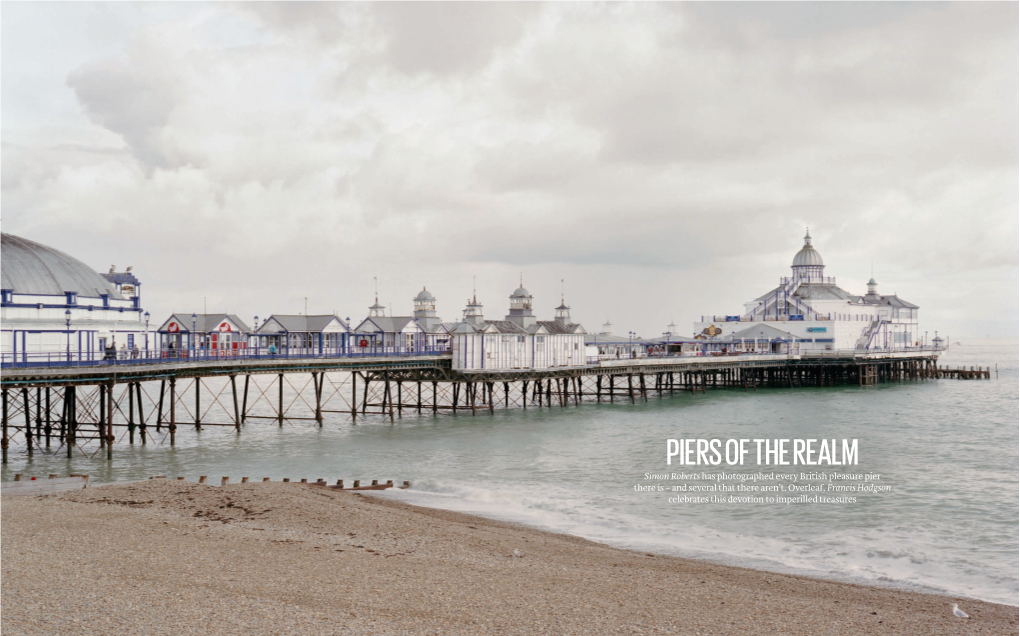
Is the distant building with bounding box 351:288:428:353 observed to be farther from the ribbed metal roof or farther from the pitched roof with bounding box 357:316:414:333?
the ribbed metal roof

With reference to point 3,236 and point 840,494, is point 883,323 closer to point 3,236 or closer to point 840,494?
point 840,494

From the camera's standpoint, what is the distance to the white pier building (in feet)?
301

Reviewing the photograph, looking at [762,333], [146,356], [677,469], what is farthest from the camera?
[762,333]

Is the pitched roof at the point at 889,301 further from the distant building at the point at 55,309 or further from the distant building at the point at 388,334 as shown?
the distant building at the point at 55,309

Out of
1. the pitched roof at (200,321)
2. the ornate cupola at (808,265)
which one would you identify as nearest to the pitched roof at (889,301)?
the ornate cupola at (808,265)

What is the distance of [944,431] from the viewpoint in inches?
1812

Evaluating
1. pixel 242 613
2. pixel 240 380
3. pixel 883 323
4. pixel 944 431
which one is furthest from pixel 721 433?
pixel 240 380

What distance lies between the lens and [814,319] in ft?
312

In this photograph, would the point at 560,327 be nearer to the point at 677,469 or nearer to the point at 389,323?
the point at 389,323

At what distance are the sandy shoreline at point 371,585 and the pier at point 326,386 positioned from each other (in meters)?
15.7

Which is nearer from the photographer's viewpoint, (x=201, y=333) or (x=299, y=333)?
(x=201, y=333)

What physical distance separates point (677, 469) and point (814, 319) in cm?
6855

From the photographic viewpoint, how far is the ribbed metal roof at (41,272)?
36375 millimetres

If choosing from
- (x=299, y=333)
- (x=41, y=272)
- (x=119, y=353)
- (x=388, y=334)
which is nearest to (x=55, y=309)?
(x=41, y=272)
